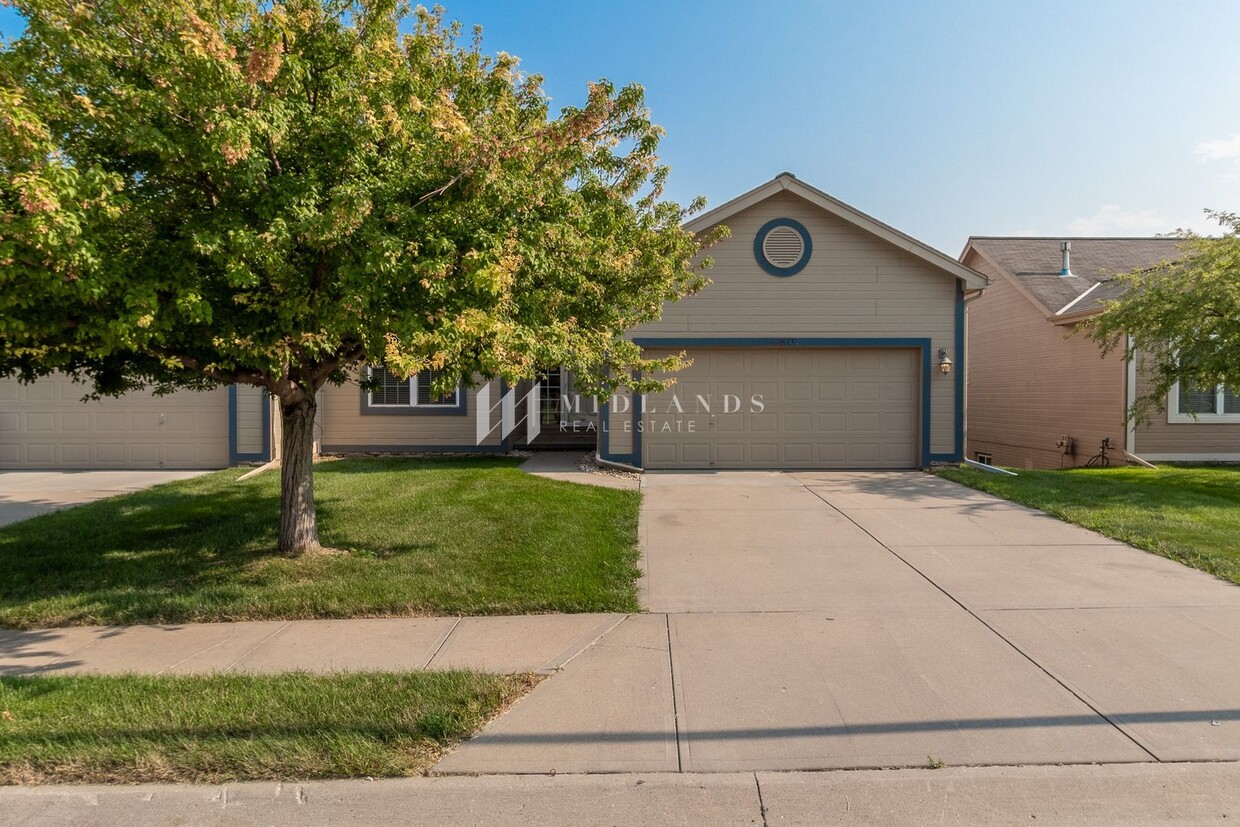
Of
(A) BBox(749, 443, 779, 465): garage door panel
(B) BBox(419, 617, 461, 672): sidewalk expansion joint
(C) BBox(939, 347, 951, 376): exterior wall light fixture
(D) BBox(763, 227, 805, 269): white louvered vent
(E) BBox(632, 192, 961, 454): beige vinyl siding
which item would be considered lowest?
(B) BBox(419, 617, 461, 672): sidewalk expansion joint

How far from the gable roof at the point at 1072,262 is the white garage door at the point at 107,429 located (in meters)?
17.7

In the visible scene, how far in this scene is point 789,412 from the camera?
13.1 meters

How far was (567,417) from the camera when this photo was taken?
1650cm

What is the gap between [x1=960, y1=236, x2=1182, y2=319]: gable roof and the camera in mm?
15484

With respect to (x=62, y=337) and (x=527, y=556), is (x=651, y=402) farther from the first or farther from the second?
(x=62, y=337)

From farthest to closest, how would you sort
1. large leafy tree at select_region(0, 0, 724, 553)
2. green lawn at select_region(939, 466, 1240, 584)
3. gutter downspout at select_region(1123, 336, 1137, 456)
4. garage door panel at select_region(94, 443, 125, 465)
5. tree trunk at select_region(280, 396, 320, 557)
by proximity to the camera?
gutter downspout at select_region(1123, 336, 1137, 456)
garage door panel at select_region(94, 443, 125, 465)
green lawn at select_region(939, 466, 1240, 584)
tree trunk at select_region(280, 396, 320, 557)
large leafy tree at select_region(0, 0, 724, 553)

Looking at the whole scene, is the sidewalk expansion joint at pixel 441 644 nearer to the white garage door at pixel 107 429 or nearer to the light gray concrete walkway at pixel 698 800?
the light gray concrete walkway at pixel 698 800

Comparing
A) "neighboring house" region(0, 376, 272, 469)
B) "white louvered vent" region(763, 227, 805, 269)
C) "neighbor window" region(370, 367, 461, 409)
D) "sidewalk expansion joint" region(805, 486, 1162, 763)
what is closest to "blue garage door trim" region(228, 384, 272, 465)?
"neighboring house" region(0, 376, 272, 469)

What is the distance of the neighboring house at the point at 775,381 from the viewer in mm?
12781

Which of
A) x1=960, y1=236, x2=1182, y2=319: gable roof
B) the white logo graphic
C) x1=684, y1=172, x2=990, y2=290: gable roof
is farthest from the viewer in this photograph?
x1=960, y1=236, x2=1182, y2=319: gable roof

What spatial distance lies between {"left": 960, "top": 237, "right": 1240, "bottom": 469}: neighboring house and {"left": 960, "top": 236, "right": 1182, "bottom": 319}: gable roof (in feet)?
0.08

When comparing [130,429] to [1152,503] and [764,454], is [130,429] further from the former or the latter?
[1152,503]

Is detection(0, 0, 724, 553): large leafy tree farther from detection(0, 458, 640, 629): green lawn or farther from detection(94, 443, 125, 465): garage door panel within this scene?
detection(94, 443, 125, 465): garage door panel

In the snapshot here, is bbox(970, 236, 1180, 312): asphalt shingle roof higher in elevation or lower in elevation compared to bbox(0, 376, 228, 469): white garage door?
higher
